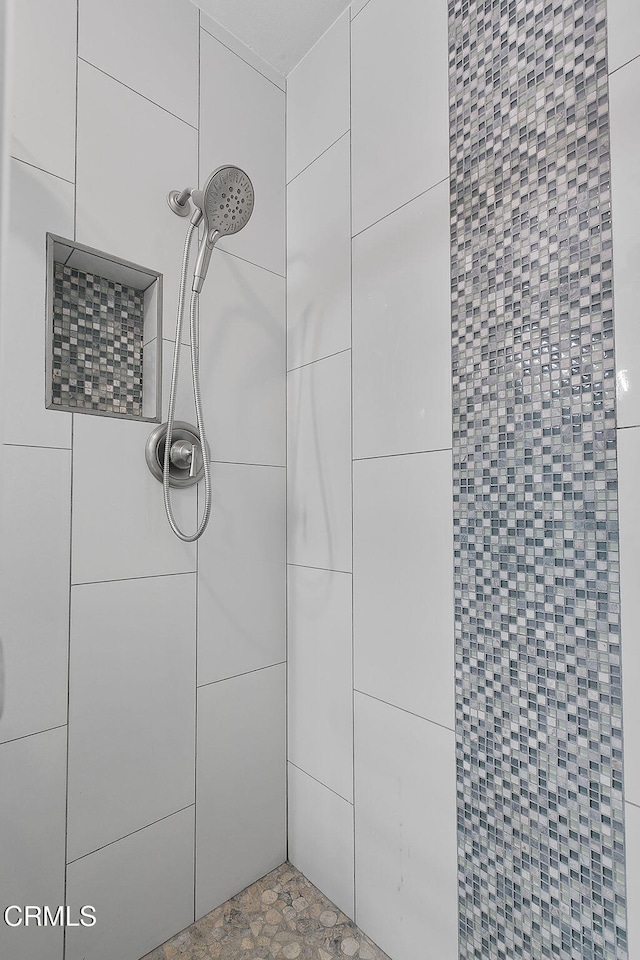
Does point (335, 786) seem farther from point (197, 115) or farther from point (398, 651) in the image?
point (197, 115)

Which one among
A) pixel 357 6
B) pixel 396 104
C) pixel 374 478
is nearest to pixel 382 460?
pixel 374 478

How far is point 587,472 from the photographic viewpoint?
802mm

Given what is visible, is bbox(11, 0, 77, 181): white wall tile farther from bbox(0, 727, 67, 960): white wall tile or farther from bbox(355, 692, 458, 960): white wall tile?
bbox(355, 692, 458, 960): white wall tile

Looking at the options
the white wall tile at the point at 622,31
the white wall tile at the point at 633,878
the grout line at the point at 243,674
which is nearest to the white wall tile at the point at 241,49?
the white wall tile at the point at 622,31

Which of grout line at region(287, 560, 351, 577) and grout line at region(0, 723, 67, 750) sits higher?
grout line at region(287, 560, 351, 577)

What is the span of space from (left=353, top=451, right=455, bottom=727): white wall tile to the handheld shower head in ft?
1.83

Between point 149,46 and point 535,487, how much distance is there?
124 cm

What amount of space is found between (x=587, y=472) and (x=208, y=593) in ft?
2.74

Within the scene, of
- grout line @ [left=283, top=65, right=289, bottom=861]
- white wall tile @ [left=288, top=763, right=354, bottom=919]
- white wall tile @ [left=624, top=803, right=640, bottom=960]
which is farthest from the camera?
grout line @ [left=283, top=65, right=289, bottom=861]

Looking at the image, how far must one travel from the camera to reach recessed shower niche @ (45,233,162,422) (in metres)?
1.05

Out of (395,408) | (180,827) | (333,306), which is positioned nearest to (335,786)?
(180,827)

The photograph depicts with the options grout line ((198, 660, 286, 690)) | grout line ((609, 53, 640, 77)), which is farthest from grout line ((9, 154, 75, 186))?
grout line ((198, 660, 286, 690))

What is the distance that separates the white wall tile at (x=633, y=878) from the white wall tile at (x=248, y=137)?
134 cm

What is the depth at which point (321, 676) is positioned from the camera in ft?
4.22
